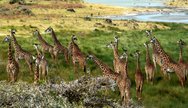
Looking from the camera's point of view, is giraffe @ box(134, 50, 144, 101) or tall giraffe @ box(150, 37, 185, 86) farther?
tall giraffe @ box(150, 37, 185, 86)

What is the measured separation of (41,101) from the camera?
13.4 metres

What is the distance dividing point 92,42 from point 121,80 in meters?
15.5

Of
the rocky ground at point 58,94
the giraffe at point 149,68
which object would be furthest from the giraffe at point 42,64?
the giraffe at point 149,68

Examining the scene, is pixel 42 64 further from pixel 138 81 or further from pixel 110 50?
pixel 110 50

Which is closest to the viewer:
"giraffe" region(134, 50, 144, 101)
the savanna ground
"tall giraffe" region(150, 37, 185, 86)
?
"giraffe" region(134, 50, 144, 101)

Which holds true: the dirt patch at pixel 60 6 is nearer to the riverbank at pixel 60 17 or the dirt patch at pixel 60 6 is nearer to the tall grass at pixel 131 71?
the riverbank at pixel 60 17

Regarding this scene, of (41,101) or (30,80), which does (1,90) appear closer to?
(41,101)

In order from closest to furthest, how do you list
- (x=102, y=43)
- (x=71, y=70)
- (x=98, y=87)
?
(x=98, y=87), (x=71, y=70), (x=102, y=43)

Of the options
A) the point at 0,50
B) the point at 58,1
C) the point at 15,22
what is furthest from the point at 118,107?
the point at 58,1

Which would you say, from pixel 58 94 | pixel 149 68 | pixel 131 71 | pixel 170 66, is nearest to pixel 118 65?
pixel 149 68

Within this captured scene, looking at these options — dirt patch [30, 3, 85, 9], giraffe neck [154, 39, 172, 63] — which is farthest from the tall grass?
dirt patch [30, 3, 85, 9]

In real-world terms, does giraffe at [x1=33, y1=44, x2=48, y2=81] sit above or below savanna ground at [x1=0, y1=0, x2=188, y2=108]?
above

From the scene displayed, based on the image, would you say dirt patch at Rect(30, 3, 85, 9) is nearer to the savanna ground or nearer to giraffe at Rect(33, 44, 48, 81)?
the savanna ground

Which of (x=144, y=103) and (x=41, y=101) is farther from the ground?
(x=41, y=101)
